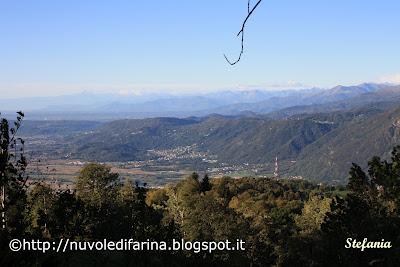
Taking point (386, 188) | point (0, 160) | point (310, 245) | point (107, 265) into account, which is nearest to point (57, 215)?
point (107, 265)

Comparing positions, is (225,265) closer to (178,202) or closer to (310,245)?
(310,245)

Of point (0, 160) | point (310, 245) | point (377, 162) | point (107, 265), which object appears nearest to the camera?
point (0, 160)

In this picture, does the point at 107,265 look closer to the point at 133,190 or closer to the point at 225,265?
the point at 225,265

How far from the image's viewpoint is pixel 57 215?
3928cm

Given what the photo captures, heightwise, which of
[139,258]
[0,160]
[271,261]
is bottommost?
[271,261]

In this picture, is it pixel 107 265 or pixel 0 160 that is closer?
pixel 0 160

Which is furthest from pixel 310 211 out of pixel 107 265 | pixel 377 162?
pixel 107 265

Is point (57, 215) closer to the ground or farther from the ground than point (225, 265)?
farther from the ground

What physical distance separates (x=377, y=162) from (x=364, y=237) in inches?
905

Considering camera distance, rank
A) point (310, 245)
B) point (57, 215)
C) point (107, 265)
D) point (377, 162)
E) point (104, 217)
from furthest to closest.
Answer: point (377, 162)
point (310, 245)
point (104, 217)
point (57, 215)
point (107, 265)

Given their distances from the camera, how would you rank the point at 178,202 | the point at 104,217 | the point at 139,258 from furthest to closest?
the point at 178,202 < the point at 104,217 < the point at 139,258

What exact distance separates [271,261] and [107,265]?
3370cm

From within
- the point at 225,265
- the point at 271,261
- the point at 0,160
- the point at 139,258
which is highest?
the point at 0,160

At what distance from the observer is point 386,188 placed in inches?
2245
